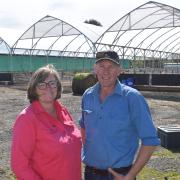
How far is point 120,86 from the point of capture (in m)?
2.79

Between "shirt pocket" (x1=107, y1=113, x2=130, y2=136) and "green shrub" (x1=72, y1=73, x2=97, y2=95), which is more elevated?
"shirt pocket" (x1=107, y1=113, x2=130, y2=136)

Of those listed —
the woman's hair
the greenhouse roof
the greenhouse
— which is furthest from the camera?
the greenhouse

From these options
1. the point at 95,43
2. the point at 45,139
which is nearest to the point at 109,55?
the point at 45,139

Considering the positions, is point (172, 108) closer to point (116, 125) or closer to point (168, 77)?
point (168, 77)

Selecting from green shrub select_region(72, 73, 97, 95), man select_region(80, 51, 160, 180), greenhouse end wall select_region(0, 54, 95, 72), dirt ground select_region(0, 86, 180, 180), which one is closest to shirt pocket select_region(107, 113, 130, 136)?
man select_region(80, 51, 160, 180)

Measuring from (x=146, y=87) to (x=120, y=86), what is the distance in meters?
18.8

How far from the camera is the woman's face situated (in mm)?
2750

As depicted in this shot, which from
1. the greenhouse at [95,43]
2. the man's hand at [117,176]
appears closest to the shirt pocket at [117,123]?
the man's hand at [117,176]

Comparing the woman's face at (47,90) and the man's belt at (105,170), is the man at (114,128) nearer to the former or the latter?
the man's belt at (105,170)

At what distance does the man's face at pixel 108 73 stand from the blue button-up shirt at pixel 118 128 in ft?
0.19

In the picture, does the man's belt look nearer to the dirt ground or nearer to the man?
the man

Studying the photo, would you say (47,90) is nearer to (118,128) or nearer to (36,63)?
(118,128)

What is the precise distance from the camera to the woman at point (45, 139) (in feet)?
8.41

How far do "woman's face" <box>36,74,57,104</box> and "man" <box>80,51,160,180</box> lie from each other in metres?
0.28
